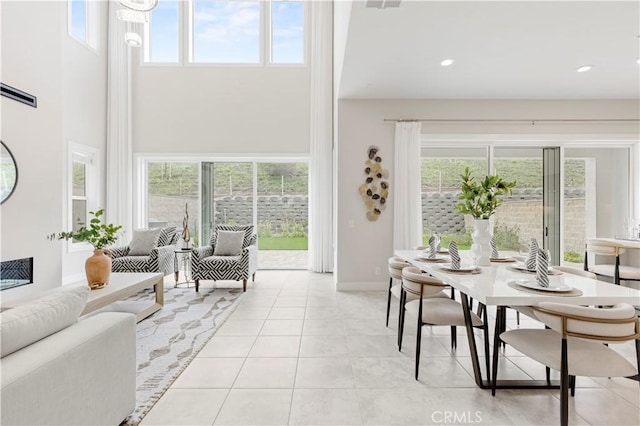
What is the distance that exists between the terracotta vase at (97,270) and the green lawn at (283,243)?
11.2ft

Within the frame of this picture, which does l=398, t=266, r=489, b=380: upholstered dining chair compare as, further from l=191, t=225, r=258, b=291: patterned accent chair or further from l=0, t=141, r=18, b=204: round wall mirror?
l=0, t=141, r=18, b=204: round wall mirror

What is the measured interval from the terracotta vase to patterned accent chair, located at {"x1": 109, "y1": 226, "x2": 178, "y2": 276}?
1176 millimetres

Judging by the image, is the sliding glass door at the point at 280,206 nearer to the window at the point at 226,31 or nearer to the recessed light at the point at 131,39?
the window at the point at 226,31

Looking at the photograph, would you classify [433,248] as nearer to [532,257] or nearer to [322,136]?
[532,257]

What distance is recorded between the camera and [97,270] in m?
3.23

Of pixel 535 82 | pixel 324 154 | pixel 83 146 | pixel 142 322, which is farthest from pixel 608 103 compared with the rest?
pixel 83 146

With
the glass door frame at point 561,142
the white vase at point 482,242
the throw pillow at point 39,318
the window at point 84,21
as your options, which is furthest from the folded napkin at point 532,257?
the window at point 84,21

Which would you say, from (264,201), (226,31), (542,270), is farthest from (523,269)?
(226,31)

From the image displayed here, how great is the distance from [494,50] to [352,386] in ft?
11.6

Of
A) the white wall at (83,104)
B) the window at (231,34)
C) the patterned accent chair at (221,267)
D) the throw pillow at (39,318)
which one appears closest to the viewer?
the throw pillow at (39,318)

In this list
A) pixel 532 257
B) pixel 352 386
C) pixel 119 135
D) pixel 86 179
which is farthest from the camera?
pixel 119 135

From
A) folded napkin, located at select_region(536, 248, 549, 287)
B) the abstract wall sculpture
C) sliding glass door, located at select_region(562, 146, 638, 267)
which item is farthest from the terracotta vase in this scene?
sliding glass door, located at select_region(562, 146, 638, 267)

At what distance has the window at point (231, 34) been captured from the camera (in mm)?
6445

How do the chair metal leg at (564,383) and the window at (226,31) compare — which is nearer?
the chair metal leg at (564,383)
